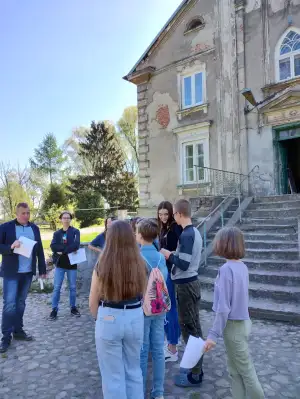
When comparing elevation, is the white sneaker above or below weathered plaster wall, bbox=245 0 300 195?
below

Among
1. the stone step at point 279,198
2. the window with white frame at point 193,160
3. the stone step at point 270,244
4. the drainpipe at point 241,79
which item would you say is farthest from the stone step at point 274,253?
the window with white frame at point 193,160

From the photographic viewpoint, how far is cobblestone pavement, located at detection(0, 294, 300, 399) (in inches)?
134

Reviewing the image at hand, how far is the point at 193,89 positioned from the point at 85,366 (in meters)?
11.1

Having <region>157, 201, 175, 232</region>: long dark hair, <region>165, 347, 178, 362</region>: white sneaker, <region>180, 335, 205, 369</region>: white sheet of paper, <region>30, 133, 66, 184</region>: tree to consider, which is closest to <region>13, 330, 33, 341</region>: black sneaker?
<region>165, 347, 178, 362</region>: white sneaker

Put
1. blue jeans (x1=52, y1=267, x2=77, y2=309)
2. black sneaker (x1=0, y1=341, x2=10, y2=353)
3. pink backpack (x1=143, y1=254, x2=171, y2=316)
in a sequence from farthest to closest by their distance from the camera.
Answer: blue jeans (x1=52, y1=267, x2=77, y2=309) → black sneaker (x1=0, y1=341, x2=10, y2=353) → pink backpack (x1=143, y1=254, x2=171, y2=316)

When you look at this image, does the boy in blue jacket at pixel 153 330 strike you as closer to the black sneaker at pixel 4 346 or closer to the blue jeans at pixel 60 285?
the black sneaker at pixel 4 346

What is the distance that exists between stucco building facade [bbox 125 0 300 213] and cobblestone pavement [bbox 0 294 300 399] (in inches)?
278

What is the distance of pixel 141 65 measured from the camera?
14430 millimetres

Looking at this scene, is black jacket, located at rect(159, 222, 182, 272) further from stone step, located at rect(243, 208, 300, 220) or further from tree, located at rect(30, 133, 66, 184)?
tree, located at rect(30, 133, 66, 184)

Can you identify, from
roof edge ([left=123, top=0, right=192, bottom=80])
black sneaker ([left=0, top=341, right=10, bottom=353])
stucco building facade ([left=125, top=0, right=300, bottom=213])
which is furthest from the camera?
roof edge ([left=123, top=0, right=192, bottom=80])

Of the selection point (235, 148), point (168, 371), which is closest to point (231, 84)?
point (235, 148)

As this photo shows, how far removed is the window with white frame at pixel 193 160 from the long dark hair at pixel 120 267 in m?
10.1

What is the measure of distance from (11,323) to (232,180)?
8.65 meters

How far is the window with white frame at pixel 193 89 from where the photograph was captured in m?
12.7
